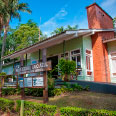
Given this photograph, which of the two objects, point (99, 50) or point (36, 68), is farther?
point (99, 50)

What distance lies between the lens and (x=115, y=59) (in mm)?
9883

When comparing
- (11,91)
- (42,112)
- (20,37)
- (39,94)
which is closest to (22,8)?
(20,37)

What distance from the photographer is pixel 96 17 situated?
1112 centimetres

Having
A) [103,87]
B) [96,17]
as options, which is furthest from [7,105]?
[96,17]

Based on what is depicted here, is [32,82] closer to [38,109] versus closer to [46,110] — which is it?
[38,109]

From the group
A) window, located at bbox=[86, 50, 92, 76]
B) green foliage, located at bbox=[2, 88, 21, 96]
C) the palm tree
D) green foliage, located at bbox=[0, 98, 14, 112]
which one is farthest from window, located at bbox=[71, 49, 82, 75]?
the palm tree

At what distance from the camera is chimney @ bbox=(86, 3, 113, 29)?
440 inches

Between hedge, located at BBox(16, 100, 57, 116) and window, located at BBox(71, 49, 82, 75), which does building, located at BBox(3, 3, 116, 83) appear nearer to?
window, located at BBox(71, 49, 82, 75)

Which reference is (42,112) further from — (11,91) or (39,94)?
(11,91)

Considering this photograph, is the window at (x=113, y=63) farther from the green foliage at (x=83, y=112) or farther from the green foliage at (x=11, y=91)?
the green foliage at (x=83, y=112)

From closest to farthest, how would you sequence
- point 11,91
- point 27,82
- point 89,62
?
point 27,82
point 11,91
point 89,62

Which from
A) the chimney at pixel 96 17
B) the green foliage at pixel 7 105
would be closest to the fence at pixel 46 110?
the green foliage at pixel 7 105

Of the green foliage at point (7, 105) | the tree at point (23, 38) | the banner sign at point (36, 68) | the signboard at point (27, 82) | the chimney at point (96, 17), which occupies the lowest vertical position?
the green foliage at point (7, 105)

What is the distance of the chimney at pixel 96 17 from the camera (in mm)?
11164
